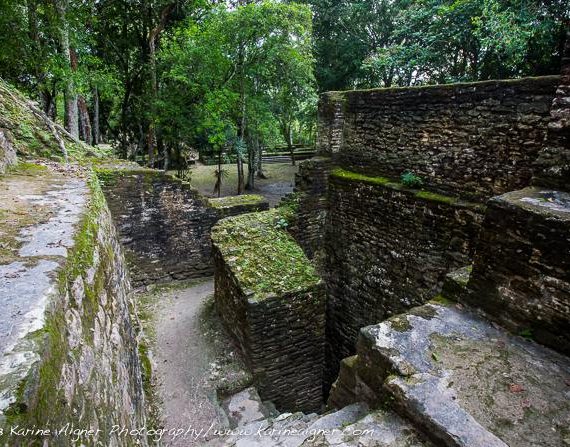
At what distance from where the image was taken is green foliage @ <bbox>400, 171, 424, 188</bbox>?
5637 millimetres

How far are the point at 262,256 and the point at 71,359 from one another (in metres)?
4.37

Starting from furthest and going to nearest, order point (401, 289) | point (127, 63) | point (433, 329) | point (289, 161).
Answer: point (289, 161), point (127, 63), point (401, 289), point (433, 329)

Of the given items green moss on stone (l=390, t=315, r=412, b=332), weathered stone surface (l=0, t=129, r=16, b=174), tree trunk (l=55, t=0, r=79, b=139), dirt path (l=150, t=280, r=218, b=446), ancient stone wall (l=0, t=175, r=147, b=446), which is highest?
tree trunk (l=55, t=0, r=79, b=139)

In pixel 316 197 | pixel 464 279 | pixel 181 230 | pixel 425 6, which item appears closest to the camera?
pixel 464 279

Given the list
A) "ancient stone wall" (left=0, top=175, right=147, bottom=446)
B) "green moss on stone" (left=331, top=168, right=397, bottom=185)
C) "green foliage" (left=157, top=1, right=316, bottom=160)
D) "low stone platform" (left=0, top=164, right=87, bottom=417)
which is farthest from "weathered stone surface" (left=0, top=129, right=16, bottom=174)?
"green foliage" (left=157, top=1, right=316, bottom=160)

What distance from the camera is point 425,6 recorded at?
35.1 feet

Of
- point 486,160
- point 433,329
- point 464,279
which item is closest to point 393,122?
point 486,160

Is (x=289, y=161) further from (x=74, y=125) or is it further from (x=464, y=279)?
(x=464, y=279)

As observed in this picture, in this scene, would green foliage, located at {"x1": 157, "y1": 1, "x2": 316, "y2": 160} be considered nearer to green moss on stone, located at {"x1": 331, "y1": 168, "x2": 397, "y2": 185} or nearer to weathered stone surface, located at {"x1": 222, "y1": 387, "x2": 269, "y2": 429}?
green moss on stone, located at {"x1": 331, "y1": 168, "x2": 397, "y2": 185}

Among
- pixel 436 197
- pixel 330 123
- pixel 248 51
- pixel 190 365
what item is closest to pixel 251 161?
pixel 248 51

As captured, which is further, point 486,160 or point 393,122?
point 393,122

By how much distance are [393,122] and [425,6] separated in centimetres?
715

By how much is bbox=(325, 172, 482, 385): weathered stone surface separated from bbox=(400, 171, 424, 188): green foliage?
0.15 meters

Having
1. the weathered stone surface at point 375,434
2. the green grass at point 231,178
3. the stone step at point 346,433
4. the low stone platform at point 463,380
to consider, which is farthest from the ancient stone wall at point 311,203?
the green grass at point 231,178
